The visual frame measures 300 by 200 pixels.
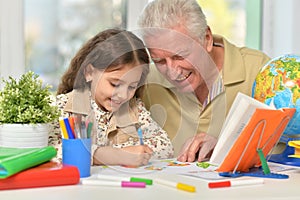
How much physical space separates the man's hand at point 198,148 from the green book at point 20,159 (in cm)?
39

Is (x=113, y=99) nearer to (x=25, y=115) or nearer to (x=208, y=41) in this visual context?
(x=25, y=115)

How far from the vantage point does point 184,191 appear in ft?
3.46

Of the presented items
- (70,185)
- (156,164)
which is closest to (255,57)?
(156,164)

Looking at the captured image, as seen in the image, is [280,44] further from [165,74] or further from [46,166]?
[46,166]

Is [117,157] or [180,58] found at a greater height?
[180,58]

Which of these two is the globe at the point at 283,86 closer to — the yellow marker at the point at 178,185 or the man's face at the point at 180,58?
the man's face at the point at 180,58

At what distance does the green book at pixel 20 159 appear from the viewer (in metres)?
1.03

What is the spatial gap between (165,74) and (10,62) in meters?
0.82

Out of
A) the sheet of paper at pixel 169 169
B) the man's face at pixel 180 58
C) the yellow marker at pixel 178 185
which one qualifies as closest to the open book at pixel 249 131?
the sheet of paper at pixel 169 169

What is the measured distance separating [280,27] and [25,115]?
5.50 ft

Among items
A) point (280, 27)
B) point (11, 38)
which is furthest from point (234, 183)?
point (280, 27)

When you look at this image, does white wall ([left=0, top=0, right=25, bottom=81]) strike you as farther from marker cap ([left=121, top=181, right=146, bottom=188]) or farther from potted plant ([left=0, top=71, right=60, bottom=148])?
marker cap ([left=121, top=181, right=146, bottom=188])

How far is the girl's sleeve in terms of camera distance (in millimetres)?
1449

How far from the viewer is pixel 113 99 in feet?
4.61
